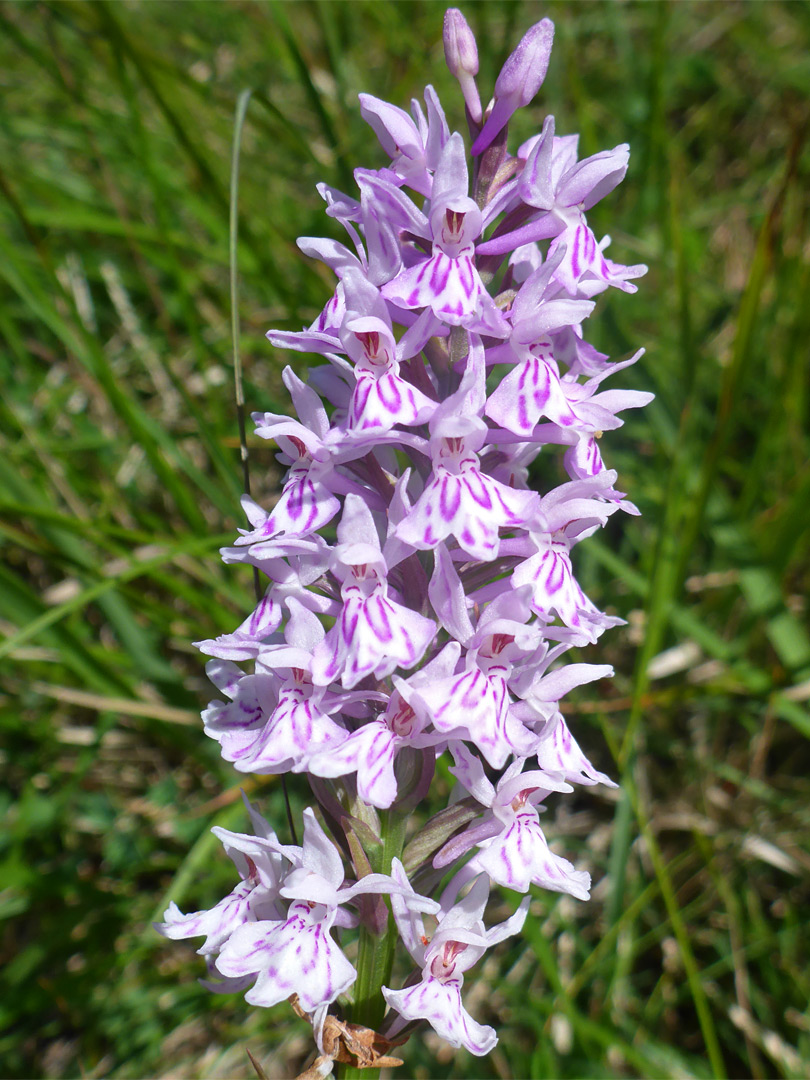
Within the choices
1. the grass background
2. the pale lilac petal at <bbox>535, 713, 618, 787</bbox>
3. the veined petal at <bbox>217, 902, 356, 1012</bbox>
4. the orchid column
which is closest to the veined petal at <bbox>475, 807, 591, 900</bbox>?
the orchid column

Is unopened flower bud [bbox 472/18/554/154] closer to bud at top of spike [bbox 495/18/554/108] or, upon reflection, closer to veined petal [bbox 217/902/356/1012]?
bud at top of spike [bbox 495/18/554/108]

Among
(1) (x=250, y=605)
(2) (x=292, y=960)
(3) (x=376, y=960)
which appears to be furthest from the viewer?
(1) (x=250, y=605)

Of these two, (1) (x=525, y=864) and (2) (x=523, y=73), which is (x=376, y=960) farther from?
(2) (x=523, y=73)

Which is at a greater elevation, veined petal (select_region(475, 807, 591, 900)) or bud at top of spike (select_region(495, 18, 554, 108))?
bud at top of spike (select_region(495, 18, 554, 108))

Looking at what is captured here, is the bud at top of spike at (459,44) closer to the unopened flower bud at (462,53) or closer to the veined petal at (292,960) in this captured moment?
the unopened flower bud at (462,53)

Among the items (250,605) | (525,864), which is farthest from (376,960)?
(250,605)

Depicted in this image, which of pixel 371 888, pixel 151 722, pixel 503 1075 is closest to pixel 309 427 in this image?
pixel 371 888
